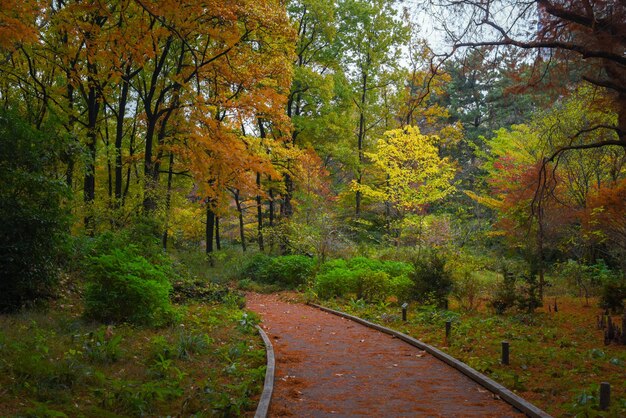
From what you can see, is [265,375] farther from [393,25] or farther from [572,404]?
[393,25]

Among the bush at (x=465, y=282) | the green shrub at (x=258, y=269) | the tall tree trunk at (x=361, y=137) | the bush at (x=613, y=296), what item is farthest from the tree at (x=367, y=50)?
the bush at (x=613, y=296)

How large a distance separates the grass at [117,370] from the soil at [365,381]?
0.54 metres

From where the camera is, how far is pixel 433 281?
1345 centimetres

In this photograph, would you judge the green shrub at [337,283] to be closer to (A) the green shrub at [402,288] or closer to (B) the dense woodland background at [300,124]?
(A) the green shrub at [402,288]

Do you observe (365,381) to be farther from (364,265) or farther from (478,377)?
(364,265)

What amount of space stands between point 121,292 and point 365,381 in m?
4.76

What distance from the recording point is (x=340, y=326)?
462 inches

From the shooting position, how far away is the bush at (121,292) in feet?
28.3

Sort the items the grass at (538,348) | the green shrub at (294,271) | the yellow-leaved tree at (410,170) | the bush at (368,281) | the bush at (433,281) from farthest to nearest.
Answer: the yellow-leaved tree at (410,170)
the green shrub at (294,271)
the bush at (368,281)
the bush at (433,281)
the grass at (538,348)

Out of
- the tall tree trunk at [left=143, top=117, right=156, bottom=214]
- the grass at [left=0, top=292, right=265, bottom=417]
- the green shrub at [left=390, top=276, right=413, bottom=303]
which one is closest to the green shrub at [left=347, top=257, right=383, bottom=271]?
the green shrub at [left=390, top=276, right=413, bottom=303]

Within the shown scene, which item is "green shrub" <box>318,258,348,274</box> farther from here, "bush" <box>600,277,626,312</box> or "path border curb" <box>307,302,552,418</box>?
"bush" <box>600,277,626,312</box>

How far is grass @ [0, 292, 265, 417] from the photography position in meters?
4.82

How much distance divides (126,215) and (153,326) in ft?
28.7

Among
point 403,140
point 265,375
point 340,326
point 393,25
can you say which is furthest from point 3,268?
point 393,25
